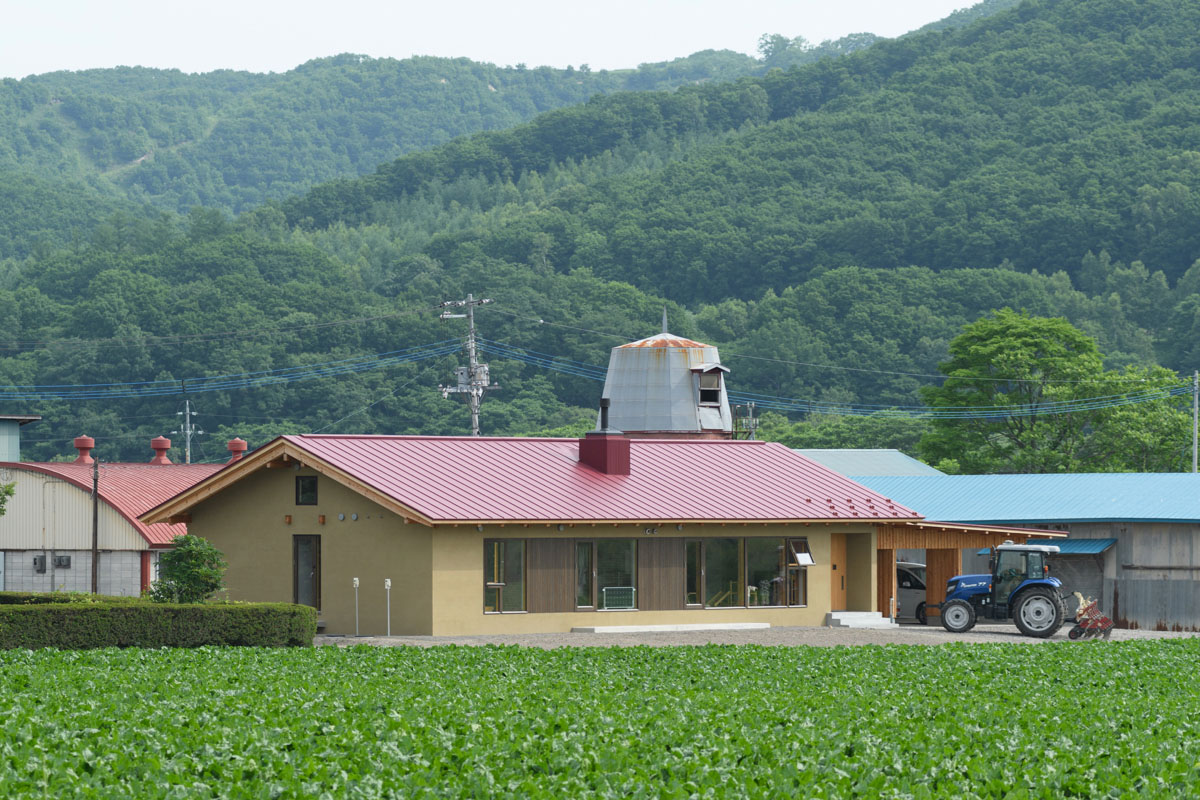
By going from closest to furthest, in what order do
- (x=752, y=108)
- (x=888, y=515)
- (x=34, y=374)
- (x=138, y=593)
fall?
1. (x=888, y=515)
2. (x=138, y=593)
3. (x=34, y=374)
4. (x=752, y=108)

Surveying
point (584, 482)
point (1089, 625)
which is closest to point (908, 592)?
point (1089, 625)

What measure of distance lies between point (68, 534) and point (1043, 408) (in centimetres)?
4997

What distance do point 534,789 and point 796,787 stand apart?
251 centimetres

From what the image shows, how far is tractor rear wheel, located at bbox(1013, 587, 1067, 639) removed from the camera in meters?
36.8

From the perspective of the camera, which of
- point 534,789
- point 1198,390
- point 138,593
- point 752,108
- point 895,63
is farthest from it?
point 752,108

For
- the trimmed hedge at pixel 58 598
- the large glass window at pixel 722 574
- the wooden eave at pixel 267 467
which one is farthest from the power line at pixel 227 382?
the trimmed hedge at pixel 58 598

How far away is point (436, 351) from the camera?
4341 inches

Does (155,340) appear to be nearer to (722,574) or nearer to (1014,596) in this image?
(722,574)

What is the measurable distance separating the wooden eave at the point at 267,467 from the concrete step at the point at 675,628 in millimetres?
4677

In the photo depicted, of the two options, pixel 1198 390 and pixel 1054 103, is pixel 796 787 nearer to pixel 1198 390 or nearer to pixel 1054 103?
pixel 1198 390

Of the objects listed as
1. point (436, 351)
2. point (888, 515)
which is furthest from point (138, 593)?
point (436, 351)

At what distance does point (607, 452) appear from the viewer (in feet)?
125

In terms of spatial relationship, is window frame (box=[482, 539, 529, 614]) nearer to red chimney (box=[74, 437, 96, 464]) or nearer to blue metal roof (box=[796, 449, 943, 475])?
red chimney (box=[74, 437, 96, 464])

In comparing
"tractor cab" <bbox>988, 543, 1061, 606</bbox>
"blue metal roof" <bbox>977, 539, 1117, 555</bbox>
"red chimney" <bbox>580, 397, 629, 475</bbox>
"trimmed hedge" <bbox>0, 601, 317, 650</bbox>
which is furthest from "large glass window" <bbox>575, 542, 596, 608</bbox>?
"blue metal roof" <bbox>977, 539, 1117, 555</bbox>
